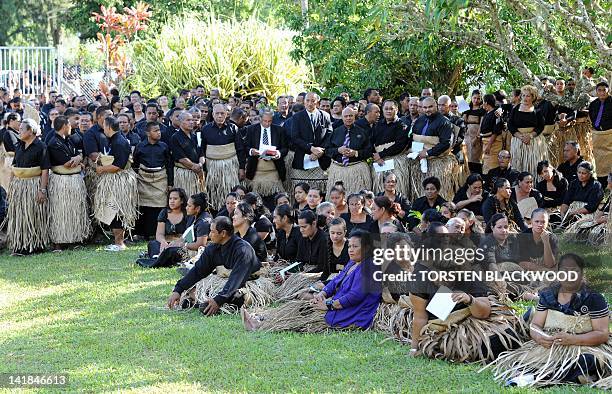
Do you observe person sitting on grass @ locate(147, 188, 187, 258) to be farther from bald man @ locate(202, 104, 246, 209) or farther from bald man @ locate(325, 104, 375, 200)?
bald man @ locate(325, 104, 375, 200)

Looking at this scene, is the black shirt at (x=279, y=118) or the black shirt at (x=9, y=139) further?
the black shirt at (x=279, y=118)

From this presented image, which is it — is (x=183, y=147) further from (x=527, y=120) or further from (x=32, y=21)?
(x=32, y=21)

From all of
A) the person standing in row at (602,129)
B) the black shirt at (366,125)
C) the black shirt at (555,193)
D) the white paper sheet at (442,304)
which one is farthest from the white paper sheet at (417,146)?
the white paper sheet at (442,304)

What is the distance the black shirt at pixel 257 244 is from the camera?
28.9 ft

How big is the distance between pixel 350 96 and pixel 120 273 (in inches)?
251

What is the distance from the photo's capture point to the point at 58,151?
1118 cm

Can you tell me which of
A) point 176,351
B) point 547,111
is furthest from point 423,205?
point 176,351

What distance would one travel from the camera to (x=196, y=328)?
24.6ft

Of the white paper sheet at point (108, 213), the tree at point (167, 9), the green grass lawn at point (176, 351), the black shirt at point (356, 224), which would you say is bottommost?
the green grass lawn at point (176, 351)

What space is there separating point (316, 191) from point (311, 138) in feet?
7.37

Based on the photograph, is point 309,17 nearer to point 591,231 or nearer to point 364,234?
point 591,231

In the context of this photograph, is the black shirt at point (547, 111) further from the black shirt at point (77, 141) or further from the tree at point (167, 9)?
the tree at point (167, 9)

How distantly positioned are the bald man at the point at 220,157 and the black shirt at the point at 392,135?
166cm

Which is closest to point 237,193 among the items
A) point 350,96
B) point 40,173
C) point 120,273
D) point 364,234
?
point 120,273
